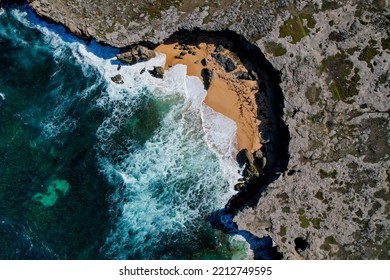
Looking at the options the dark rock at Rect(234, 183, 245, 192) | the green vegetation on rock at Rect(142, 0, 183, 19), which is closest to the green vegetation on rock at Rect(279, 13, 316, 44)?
the green vegetation on rock at Rect(142, 0, 183, 19)

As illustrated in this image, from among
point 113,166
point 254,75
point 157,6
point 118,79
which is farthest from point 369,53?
point 113,166

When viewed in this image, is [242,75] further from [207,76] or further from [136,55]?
[136,55]

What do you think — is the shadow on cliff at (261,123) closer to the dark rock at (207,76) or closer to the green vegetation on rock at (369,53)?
the dark rock at (207,76)

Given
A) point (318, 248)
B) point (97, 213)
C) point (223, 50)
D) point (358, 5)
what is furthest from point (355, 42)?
point (97, 213)

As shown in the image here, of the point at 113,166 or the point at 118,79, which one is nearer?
the point at 113,166

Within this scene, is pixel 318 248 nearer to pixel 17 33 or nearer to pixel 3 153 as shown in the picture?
pixel 3 153
